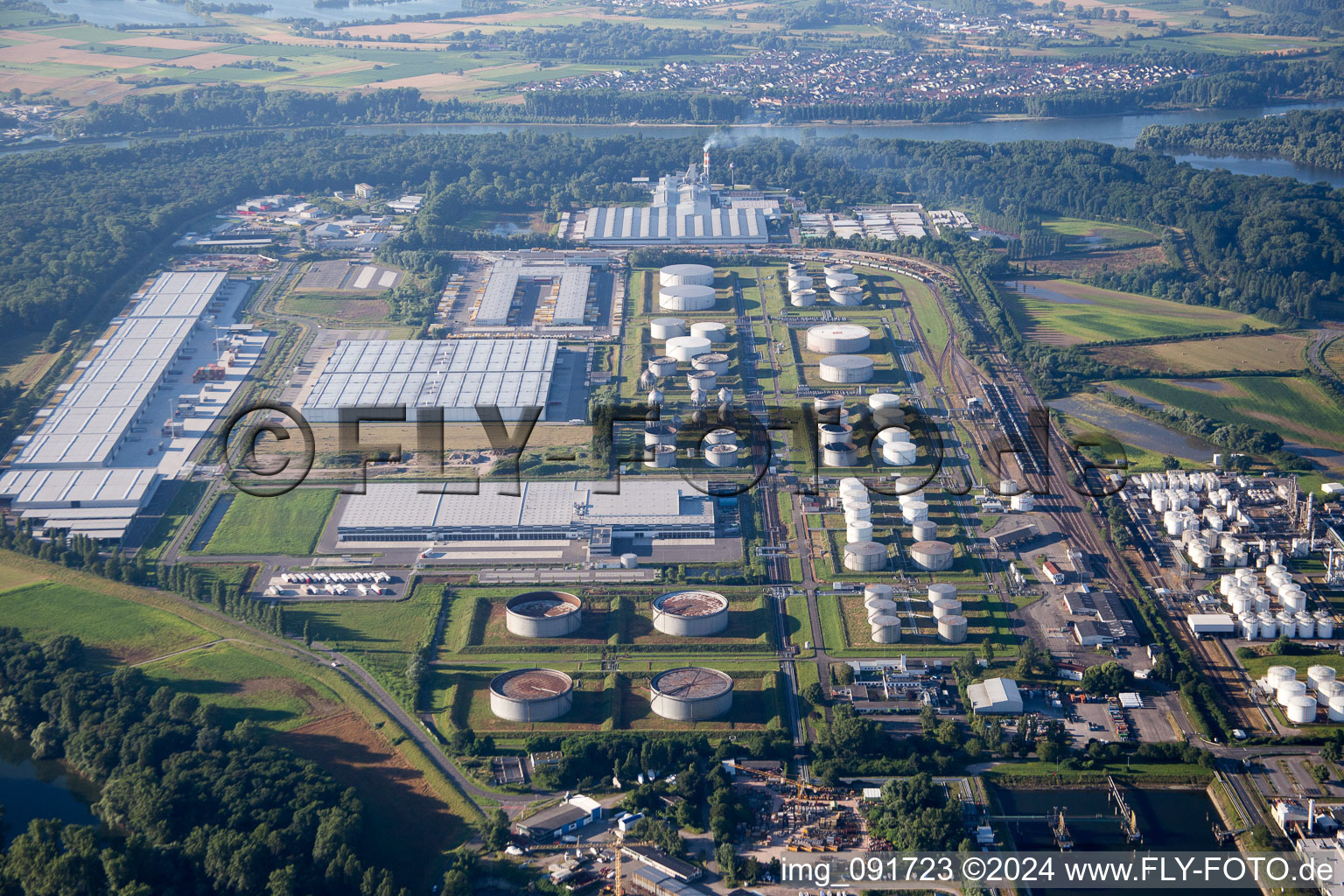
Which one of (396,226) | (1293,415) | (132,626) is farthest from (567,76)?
(132,626)

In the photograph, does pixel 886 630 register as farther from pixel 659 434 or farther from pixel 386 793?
pixel 659 434

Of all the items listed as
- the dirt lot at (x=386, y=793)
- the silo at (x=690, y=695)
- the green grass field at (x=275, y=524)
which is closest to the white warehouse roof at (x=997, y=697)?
the silo at (x=690, y=695)

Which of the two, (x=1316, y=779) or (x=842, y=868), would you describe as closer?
(x=842, y=868)

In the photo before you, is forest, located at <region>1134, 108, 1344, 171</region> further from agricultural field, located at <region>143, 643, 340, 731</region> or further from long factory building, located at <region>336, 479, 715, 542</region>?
agricultural field, located at <region>143, 643, 340, 731</region>

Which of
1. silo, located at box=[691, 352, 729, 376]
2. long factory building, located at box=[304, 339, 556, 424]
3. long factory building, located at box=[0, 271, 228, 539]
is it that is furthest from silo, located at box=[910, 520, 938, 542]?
long factory building, located at box=[0, 271, 228, 539]

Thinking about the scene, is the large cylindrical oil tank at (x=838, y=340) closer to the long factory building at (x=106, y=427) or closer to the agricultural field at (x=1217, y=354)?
the agricultural field at (x=1217, y=354)

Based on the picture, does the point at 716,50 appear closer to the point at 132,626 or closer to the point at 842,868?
the point at 132,626
